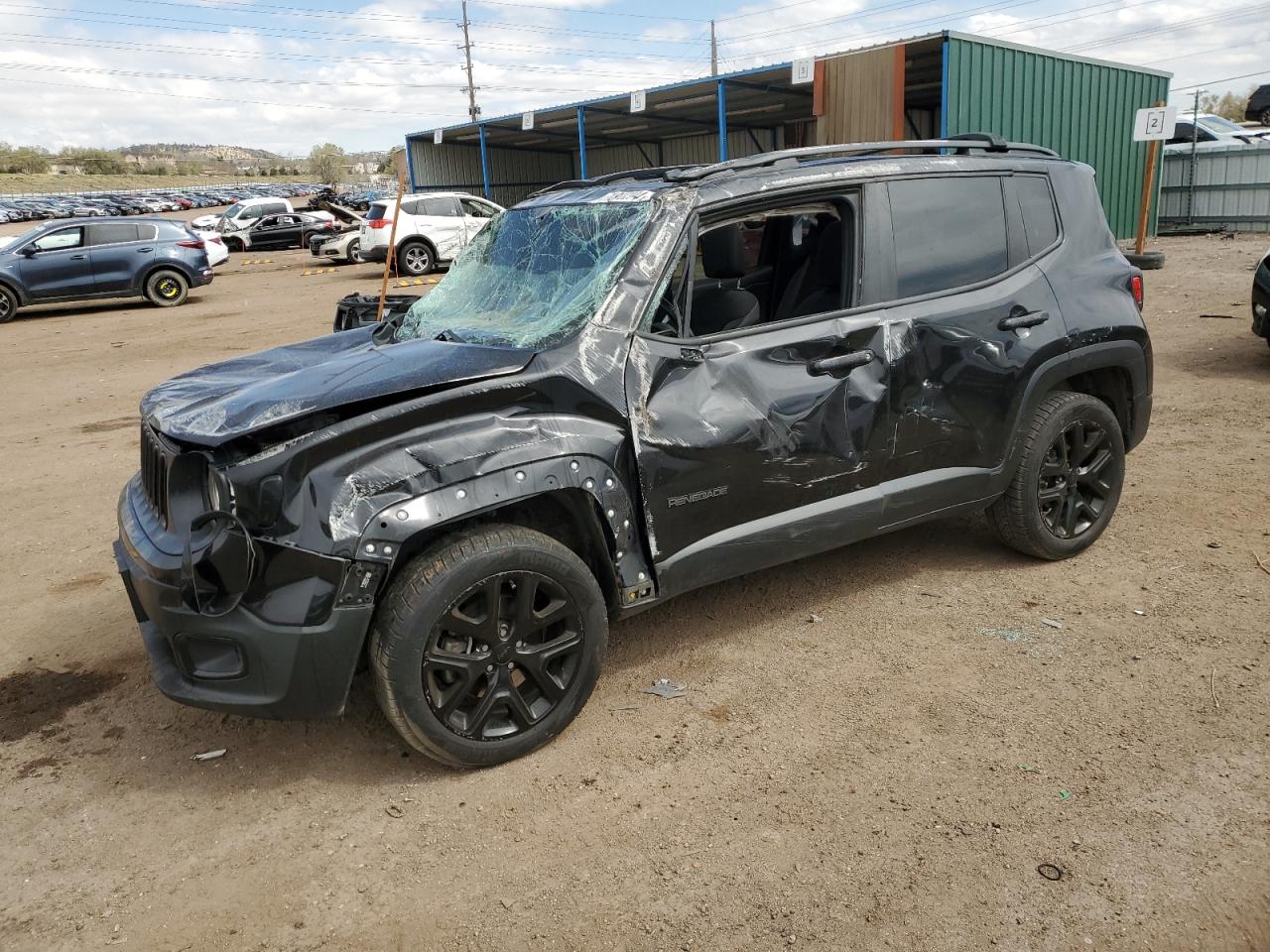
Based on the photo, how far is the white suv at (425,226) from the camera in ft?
65.7

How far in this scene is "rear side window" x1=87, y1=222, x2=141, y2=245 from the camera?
1709 centimetres

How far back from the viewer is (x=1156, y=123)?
48.7 ft

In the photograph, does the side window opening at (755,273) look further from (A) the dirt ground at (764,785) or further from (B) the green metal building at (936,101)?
(B) the green metal building at (936,101)

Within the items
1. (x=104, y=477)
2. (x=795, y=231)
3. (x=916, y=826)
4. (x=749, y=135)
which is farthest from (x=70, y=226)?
(x=749, y=135)

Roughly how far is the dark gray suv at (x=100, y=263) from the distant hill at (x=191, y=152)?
14512 cm

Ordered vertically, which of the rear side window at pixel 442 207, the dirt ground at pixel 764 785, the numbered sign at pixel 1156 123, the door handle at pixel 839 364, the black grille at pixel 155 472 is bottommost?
the dirt ground at pixel 764 785

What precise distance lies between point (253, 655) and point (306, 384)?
89cm

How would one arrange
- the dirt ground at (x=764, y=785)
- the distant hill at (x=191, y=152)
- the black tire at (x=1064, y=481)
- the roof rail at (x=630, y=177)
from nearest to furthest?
the dirt ground at (x=764, y=785) → the roof rail at (x=630, y=177) → the black tire at (x=1064, y=481) → the distant hill at (x=191, y=152)

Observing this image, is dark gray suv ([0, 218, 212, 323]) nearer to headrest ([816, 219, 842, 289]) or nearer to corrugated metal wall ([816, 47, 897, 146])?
corrugated metal wall ([816, 47, 897, 146])

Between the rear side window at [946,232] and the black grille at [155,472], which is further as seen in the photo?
the rear side window at [946,232]

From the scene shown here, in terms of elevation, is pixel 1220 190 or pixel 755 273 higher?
pixel 1220 190

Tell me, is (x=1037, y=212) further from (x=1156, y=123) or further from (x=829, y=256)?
(x=1156, y=123)

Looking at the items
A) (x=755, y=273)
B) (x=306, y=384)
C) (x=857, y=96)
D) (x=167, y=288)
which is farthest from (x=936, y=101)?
(x=306, y=384)

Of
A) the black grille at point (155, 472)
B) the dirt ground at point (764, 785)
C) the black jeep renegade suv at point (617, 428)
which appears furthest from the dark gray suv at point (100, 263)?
the black grille at point (155, 472)
